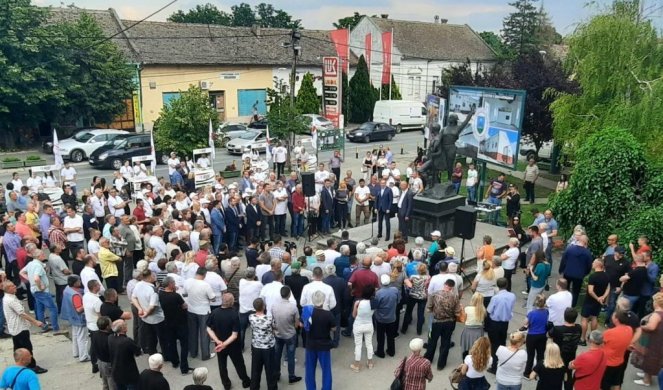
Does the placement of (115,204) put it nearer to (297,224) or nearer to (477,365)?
(297,224)

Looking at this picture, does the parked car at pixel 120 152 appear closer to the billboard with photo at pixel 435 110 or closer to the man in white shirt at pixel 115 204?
the billboard with photo at pixel 435 110

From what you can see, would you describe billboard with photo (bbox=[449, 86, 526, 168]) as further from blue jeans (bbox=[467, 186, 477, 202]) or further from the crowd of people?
the crowd of people

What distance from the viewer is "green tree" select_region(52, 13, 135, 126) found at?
30547mm

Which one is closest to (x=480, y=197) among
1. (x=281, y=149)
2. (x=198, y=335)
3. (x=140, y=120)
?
(x=281, y=149)

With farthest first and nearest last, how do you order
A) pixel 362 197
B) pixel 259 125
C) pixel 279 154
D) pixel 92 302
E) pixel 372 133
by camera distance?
pixel 259 125 → pixel 372 133 → pixel 279 154 → pixel 362 197 → pixel 92 302

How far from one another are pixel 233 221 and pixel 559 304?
26.2ft

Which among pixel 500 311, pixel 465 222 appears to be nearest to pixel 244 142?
pixel 465 222

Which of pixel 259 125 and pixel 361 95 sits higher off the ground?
pixel 361 95

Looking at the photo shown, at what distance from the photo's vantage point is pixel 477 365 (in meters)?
6.57

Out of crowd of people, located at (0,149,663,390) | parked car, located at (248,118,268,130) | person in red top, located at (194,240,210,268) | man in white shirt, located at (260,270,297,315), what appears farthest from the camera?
parked car, located at (248,118,268,130)

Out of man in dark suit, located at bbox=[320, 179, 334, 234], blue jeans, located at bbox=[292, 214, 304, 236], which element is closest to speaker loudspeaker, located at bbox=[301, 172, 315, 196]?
man in dark suit, located at bbox=[320, 179, 334, 234]

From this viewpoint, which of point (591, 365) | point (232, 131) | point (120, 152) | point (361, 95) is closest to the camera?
point (591, 365)

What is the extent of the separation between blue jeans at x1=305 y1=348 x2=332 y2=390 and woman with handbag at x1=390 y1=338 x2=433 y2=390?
143 cm

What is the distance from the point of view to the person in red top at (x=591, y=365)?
676cm
